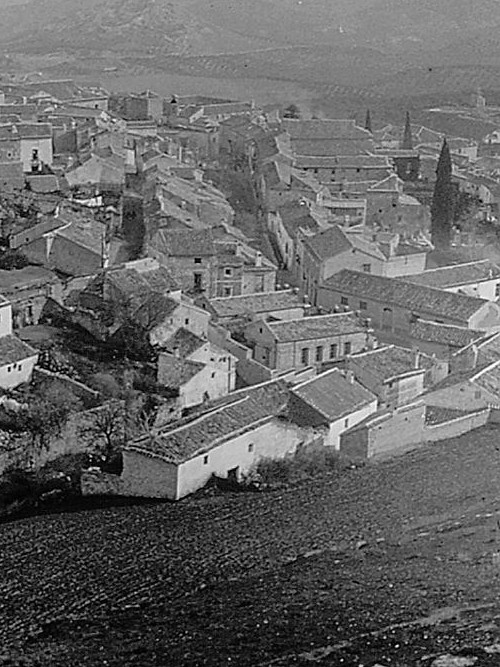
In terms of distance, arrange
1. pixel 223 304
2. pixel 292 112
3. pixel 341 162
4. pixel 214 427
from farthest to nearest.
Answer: pixel 292 112 → pixel 341 162 → pixel 223 304 → pixel 214 427

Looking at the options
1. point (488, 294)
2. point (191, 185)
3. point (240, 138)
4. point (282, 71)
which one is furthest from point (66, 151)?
point (282, 71)

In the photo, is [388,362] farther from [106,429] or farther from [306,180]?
[306,180]

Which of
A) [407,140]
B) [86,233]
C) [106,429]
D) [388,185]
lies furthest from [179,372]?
[407,140]

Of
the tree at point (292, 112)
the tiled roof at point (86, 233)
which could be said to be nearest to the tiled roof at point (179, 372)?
the tiled roof at point (86, 233)

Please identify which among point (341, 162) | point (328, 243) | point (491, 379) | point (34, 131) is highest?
point (34, 131)

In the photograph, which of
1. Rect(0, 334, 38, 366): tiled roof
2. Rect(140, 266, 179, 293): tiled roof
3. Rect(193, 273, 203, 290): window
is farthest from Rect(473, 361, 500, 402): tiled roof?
Rect(0, 334, 38, 366): tiled roof

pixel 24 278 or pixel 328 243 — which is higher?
pixel 24 278

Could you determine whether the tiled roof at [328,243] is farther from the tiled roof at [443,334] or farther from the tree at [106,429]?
the tree at [106,429]
